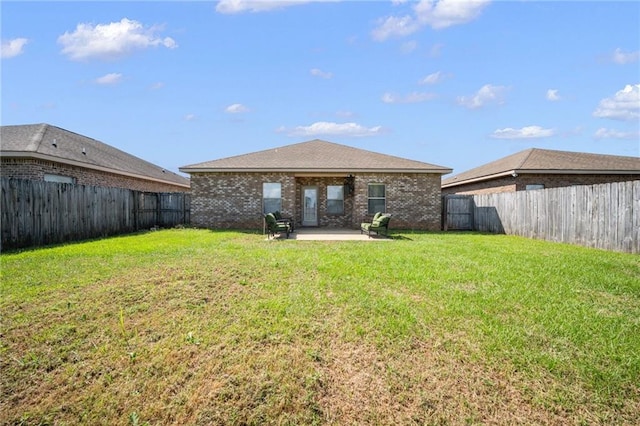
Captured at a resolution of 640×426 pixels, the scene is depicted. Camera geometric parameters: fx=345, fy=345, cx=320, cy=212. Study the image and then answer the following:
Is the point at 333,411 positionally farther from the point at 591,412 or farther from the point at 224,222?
the point at 224,222

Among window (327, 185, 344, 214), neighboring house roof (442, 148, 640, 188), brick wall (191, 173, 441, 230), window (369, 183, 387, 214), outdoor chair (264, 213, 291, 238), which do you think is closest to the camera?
outdoor chair (264, 213, 291, 238)

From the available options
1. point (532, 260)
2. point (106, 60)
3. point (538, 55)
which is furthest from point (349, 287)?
point (106, 60)

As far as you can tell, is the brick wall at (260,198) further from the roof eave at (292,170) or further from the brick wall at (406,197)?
the roof eave at (292,170)

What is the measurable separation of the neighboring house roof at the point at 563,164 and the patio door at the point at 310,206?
10258 millimetres

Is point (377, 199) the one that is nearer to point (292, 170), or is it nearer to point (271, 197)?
point (292, 170)

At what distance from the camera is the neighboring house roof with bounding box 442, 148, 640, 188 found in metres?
17.7

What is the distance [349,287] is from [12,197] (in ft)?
32.5

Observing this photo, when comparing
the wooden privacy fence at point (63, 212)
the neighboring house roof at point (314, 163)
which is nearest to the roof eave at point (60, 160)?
the wooden privacy fence at point (63, 212)

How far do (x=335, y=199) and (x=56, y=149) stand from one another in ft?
41.0

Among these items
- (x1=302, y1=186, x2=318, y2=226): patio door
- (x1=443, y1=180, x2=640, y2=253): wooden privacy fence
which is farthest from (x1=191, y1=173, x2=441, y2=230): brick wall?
(x1=443, y1=180, x2=640, y2=253): wooden privacy fence

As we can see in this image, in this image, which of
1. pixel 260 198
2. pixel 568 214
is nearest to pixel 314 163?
pixel 260 198

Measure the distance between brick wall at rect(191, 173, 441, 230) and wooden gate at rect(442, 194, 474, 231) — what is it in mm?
967

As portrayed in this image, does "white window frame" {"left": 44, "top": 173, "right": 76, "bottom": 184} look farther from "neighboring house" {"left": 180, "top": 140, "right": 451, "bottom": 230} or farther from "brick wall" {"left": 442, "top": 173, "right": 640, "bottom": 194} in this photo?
"brick wall" {"left": 442, "top": 173, "right": 640, "bottom": 194}

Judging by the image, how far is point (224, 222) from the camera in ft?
55.7
